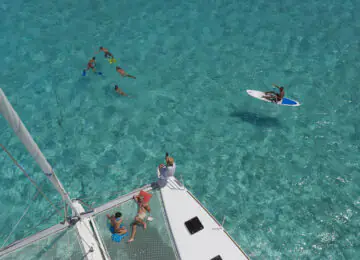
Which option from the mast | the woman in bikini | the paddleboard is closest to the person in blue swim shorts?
the woman in bikini

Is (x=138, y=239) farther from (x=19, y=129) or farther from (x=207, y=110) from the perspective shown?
(x=207, y=110)

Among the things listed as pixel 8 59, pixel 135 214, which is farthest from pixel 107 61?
pixel 135 214

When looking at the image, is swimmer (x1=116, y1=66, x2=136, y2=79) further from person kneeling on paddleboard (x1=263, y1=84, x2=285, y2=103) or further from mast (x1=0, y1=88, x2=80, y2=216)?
mast (x1=0, y1=88, x2=80, y2=216)

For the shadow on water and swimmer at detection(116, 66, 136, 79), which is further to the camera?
swimmer at detection(116, 66, 136, 79)

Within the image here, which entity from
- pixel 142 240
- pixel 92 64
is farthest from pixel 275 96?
pixel 92 64

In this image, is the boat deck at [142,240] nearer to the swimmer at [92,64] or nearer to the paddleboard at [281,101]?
the paddleboard at [281,101]
